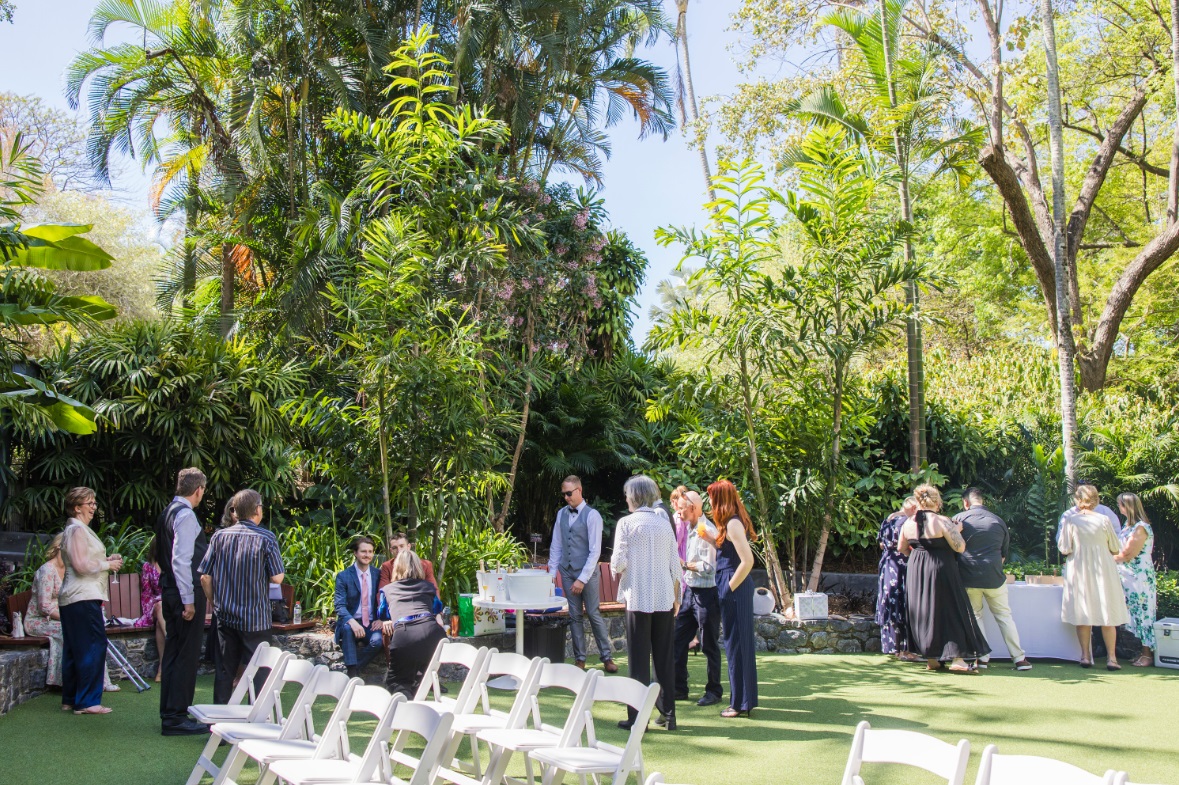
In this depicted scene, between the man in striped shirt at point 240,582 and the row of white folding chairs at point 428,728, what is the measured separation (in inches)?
29.0

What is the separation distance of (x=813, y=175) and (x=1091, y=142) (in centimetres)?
1463

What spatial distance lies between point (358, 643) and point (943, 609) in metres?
5.19

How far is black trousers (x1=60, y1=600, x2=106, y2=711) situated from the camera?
6.82 meters

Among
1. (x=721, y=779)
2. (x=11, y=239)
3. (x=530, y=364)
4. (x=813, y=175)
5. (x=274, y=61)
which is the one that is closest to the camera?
(x=721, y=779)

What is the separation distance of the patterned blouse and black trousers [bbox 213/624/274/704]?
2.31 metres

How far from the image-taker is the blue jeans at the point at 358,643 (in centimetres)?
739

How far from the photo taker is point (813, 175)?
34.4ft

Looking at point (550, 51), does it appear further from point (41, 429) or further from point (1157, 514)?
point (1157, 514)

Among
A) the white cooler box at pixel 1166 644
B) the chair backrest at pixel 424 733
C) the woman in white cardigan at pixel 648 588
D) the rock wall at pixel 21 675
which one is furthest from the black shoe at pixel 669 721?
the white cooler box at pixel 1166 644

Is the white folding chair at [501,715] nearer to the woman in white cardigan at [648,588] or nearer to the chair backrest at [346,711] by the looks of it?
the chair backrest at [346,711]

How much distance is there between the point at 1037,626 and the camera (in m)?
9.66

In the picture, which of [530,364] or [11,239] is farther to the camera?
[530,364]

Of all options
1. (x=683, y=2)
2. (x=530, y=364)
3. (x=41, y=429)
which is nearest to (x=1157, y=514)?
(x=530, y=364)

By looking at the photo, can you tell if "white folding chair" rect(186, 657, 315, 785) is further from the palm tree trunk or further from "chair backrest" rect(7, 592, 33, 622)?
the palm tree trunk
